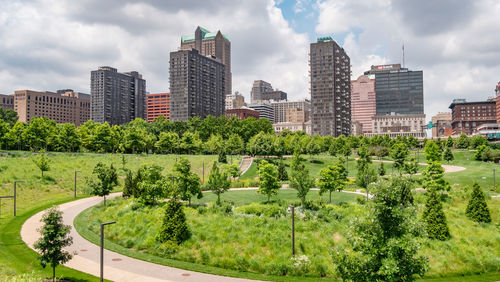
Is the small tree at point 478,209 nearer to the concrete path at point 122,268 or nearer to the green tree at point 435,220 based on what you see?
the green tree at point 435,220

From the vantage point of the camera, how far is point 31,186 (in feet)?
160

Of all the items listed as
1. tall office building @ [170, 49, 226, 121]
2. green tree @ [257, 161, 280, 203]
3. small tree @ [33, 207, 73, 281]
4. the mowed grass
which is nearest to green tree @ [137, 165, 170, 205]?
green tree @ [257, 161, 280, 203]

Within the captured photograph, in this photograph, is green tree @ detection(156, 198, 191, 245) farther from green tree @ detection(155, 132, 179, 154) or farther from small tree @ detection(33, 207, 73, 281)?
green tree @ detection(155, 132, 179, 154)

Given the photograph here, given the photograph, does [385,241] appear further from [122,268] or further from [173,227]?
[173,227]

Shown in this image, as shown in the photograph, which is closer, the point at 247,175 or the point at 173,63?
the point at 247,175

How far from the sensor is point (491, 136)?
148500 millimetres

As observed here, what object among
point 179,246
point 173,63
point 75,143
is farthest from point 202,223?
point 173,63

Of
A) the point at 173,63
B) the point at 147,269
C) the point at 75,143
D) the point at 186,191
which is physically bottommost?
the point at 147,269

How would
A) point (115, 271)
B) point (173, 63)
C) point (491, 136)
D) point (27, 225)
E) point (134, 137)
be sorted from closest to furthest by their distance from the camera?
point (115, 271), point (27, 225), point (134, 137), point (491, 136), point (173, 63)

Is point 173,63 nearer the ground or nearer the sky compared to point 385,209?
nearer the sky

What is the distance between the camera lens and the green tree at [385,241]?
48.0 ft

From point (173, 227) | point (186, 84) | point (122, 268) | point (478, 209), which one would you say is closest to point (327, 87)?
point (186, 84)

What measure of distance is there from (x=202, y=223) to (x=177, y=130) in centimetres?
9345

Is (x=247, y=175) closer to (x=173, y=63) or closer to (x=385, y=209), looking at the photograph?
(x=385, y=209)
